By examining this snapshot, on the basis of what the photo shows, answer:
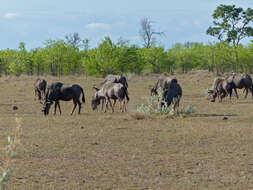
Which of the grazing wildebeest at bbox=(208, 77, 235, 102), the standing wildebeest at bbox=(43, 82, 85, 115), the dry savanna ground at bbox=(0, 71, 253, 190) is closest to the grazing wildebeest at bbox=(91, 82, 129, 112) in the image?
the standing wildebeest at bbox=(43, 82, 85, 115)

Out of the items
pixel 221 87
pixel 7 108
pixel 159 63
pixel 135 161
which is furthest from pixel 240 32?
pixel 135 161

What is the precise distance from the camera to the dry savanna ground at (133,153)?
683 centimetres

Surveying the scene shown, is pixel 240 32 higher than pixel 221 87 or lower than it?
higher

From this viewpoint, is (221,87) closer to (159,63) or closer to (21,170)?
(21,170)

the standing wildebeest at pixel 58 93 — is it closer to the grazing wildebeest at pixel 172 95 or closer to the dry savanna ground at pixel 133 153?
the dry savanna ground at pixel 133 153

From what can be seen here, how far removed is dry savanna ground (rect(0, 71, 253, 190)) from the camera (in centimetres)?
683

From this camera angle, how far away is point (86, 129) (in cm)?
1295

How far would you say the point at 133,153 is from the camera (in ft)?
29.9

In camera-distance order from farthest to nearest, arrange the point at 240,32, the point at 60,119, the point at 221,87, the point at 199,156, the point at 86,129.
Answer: the point at 240,32
the point at 221,87
the point at 60,119
the point at 86,129
the point at 199,156

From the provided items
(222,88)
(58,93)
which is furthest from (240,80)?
(58,93)

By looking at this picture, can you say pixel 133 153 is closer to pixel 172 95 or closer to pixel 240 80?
pixel 172 95

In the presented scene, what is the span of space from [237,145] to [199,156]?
1.77 m

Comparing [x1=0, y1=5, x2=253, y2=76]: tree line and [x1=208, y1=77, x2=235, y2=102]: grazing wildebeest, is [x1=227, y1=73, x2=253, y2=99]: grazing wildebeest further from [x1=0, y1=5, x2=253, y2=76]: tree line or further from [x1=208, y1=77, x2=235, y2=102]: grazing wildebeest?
[x1=0, y1=5, x2=253, y2=76]: tree line

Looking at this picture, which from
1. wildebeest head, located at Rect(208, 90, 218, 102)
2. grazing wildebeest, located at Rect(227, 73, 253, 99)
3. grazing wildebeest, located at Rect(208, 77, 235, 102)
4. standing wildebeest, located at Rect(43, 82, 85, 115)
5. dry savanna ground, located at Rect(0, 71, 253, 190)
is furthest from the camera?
grazing wildebeest, located at Rect(227, 73, 253, 99)
